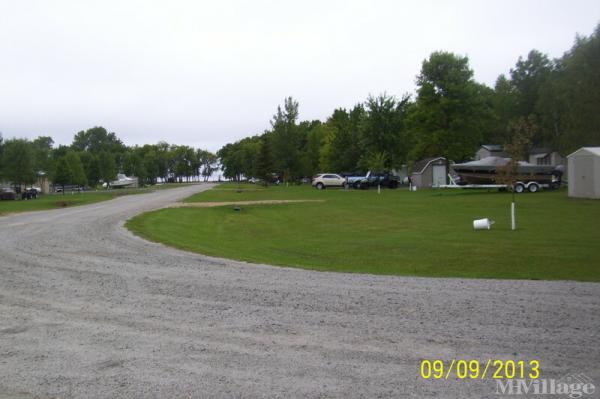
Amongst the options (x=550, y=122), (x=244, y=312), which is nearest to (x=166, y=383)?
(x=244, y=312)

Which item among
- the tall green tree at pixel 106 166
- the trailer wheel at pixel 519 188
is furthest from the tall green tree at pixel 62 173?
the trailer wheel at pixel 519 188

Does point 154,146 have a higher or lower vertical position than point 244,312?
higher

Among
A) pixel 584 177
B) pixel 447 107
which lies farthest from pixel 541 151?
pixel 584 177

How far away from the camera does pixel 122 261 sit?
11805 millimetres

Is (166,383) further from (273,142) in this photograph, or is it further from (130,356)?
(273,142)

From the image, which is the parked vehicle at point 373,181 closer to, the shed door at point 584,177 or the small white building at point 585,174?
the small white building at point 585,174

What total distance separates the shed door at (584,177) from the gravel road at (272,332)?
2268 centimetres

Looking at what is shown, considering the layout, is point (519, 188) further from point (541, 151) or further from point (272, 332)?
point (272, 332)

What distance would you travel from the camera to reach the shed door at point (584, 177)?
28.0m

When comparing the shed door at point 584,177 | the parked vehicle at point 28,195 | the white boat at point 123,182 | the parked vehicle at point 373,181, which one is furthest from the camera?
the white boat at point 123,182

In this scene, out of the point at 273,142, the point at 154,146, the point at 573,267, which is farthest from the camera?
the point at 154,146

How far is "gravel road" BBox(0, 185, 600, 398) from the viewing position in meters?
4.69

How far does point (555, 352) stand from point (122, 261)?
955 cm

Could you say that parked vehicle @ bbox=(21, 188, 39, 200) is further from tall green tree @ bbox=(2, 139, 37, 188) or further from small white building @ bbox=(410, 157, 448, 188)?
small white building @ bbox=(410, 157, 448, 188)
